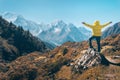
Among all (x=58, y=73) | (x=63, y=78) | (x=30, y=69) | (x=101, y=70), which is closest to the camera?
(x=101, y=70)

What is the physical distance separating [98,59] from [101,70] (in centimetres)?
839

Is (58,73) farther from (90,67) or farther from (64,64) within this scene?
(90,67)

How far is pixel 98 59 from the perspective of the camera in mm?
167625

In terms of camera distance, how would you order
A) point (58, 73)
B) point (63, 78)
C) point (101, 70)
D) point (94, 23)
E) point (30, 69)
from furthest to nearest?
1. point (30, 69)
2. point (58, 73)
3. point (63, 78)
4. point (101, 70)
5. point (94, 23)

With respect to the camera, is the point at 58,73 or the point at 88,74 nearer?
the point at 88,74

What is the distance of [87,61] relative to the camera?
Answer: 173625mm

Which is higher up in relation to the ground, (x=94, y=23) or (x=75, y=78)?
(x=94, y=23)

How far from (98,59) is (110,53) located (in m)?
30.2

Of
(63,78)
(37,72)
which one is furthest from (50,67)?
(63,78)

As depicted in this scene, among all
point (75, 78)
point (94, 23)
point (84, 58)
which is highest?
point (94, 23)

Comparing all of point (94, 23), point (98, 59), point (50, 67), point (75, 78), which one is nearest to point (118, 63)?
point (98, 59)

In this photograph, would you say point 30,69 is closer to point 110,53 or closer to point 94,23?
point 110,53

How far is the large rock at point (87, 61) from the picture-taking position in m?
167

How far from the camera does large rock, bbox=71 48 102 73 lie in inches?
6585
